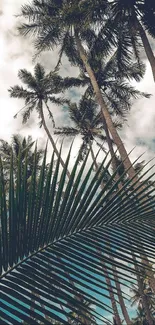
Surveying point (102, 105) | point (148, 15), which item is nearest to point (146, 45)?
point (148, 15)

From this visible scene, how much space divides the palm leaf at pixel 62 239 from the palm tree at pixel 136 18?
12406 mm

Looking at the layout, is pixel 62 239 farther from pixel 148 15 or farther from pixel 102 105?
pixel 102 105

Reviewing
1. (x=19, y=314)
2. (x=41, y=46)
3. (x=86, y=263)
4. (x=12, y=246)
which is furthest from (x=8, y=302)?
(x=41, y=46)

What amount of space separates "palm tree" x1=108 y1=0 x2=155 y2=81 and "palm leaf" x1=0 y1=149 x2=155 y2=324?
40.7ft

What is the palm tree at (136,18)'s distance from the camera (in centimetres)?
1283

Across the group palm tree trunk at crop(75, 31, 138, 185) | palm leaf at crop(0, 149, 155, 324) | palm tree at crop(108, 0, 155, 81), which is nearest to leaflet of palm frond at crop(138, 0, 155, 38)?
palm tree at crop(108, 0, 155, 81)

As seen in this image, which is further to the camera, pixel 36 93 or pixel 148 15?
pixel 36 93

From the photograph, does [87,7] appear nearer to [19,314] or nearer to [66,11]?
[66,11]

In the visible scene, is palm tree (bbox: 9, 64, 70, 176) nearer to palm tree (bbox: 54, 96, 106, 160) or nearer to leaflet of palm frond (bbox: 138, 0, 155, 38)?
palm tree (bbox: 54, 96, 106, 160)

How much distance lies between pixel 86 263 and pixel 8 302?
358mm

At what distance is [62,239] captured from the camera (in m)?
1.56

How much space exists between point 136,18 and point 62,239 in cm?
1335

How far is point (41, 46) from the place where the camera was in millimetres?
19031

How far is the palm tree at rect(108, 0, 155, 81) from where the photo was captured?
12.8m
